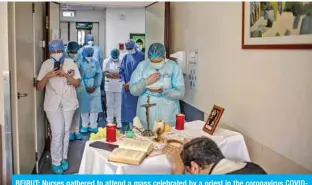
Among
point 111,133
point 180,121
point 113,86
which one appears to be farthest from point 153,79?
point 113,86

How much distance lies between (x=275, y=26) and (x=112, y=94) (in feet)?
9.42

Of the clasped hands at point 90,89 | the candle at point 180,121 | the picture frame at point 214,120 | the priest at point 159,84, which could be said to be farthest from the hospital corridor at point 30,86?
the picture frame at point 214,120

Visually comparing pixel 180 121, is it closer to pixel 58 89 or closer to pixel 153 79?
pixel 153 79

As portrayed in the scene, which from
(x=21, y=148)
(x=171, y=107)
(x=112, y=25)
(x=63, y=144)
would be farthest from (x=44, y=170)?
(x=112, y=25)

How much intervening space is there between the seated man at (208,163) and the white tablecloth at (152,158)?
244 millimetres

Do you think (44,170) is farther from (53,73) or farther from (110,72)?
(110,72)

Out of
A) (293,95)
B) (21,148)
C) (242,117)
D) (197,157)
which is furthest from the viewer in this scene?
(21,148)

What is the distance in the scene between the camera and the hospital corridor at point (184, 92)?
1.51 meters

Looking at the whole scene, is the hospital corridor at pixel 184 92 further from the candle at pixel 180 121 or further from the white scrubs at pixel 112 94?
the white scrubs at pixel 112 94

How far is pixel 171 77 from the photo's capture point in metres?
2.48

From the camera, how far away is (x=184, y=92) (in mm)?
2529

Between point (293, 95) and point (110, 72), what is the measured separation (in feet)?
9.72

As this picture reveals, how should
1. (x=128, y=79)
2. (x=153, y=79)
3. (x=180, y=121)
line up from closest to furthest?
1. (x=180, y=121)
2. (x=153, y=79)
3. (x=128, y=79)

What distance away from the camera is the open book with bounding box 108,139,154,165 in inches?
54.8
